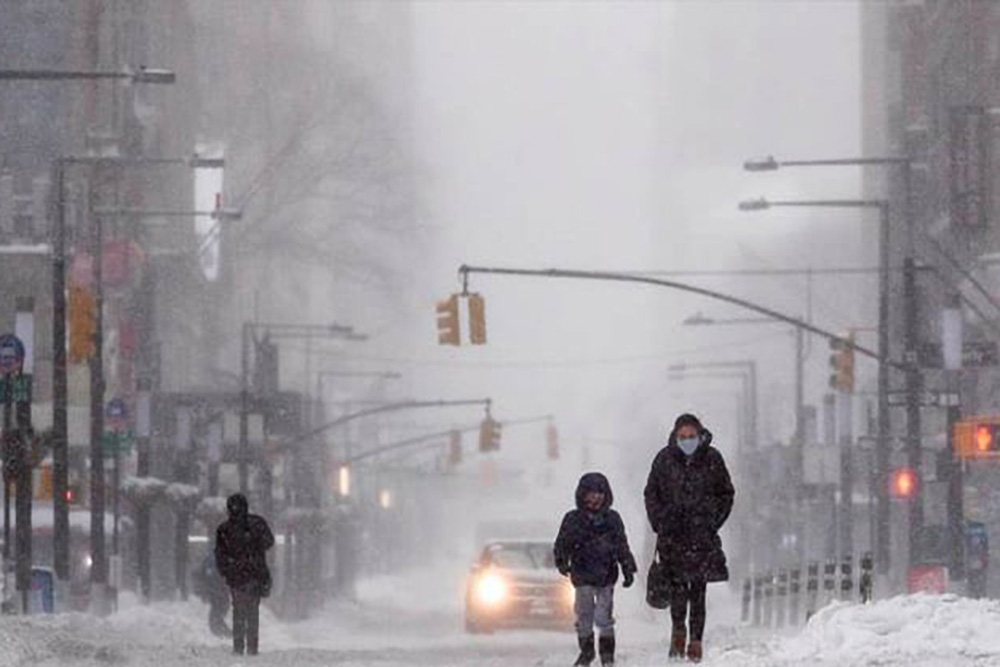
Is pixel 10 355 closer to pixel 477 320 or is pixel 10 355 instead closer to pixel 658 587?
pixel 477 320

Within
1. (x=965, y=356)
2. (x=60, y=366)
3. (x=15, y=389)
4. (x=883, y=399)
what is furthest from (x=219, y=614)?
(x=965, y=356)

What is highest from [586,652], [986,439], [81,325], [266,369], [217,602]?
[266,369]

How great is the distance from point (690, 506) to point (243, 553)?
955 centimetres

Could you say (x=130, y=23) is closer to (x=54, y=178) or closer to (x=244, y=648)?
(x=54, y=178)

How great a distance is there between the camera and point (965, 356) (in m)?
55.5

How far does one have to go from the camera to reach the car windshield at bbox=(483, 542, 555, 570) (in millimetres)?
52812

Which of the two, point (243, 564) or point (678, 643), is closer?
point (678, 643)

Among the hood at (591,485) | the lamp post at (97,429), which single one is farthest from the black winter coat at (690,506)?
the lamp post at (97,429)

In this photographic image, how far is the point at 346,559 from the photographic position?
11069 cm

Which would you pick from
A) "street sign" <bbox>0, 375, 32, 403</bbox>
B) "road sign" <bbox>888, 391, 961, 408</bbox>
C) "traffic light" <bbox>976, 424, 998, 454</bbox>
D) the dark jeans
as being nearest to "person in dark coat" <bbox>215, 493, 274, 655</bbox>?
"street sign" <bbox>0, 375, 32, 403</bbox>

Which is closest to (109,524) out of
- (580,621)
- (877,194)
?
(580,621)

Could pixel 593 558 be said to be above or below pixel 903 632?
above

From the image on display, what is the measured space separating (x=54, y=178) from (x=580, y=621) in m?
24.9

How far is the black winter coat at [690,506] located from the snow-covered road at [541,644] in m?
0.75
